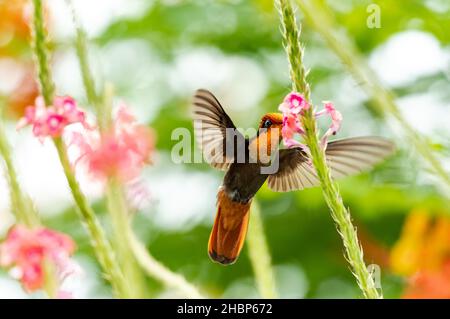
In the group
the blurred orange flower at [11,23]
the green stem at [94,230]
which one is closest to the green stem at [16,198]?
the green stem at [94,230]

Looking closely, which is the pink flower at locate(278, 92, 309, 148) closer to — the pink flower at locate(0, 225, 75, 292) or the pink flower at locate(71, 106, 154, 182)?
the pink flower at locate(71, 106, 154, 182)

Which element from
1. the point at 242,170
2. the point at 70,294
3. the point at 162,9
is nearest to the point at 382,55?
the point at 162,9

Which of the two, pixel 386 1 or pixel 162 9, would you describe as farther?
pixel 162 9

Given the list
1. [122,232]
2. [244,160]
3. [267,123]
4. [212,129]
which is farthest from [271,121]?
[122,232]

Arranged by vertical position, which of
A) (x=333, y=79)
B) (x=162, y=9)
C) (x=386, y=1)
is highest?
(x=162, y=9)
